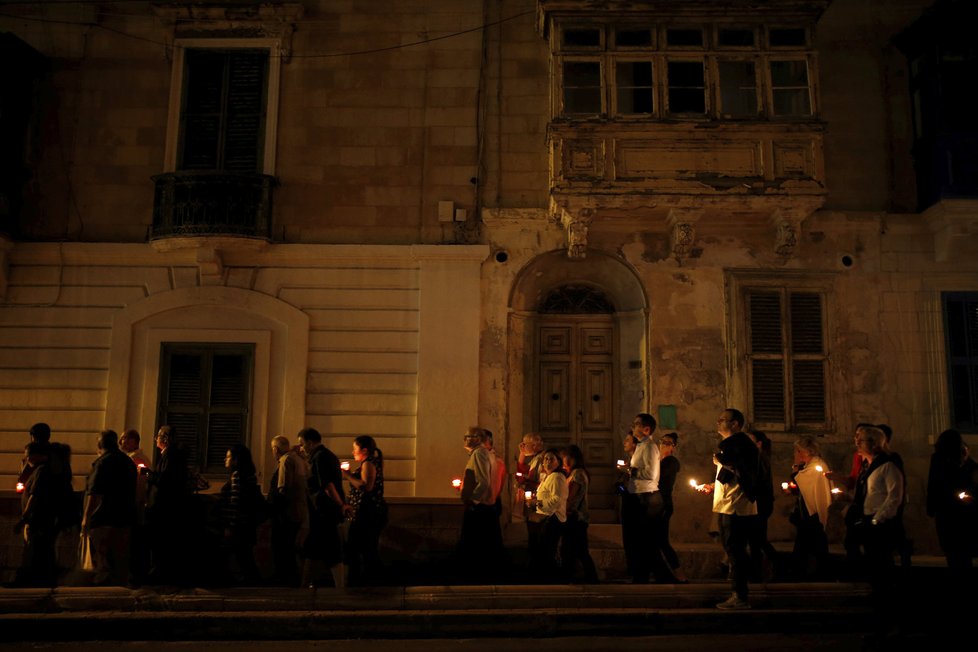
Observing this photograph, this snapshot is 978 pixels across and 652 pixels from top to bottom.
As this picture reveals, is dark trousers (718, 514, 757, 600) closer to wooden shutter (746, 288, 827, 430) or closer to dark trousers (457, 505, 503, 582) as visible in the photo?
dark trousers (457, 505, 503, 582)

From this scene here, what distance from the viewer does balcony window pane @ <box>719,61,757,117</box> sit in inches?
470

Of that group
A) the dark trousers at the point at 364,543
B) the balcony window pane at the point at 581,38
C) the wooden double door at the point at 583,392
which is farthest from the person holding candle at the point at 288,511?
the balcony window pane at the point at 581,38

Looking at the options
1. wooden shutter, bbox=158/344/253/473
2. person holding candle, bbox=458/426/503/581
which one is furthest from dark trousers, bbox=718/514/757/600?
wooden shutter, bbox=158/344/253/473

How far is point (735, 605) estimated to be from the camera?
308 inches

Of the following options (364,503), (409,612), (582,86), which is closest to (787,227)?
(582,86)

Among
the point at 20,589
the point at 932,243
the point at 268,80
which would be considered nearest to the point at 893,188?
the point at 932,243

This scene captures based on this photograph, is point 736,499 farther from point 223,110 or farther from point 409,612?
→ point 223,110

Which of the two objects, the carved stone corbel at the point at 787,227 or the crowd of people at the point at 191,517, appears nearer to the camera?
the crowd of people at the point at 191,517

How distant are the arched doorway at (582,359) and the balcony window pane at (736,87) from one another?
111 inches

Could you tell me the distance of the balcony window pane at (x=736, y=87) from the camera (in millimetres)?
11930

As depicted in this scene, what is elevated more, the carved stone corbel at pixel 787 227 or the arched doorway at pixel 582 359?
the carved stone corbel at pixel 787 227

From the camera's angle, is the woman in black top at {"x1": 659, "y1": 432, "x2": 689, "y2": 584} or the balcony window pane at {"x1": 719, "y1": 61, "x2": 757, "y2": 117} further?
the balcony window pane at {"x1": 719, "y1": 61, "x2": 757, "y2": 117}

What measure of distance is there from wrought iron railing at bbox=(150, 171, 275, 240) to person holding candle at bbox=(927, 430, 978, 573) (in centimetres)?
924

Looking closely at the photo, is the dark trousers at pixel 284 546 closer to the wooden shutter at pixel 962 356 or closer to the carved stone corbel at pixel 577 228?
the carved stone corbel at pixel 577 228
